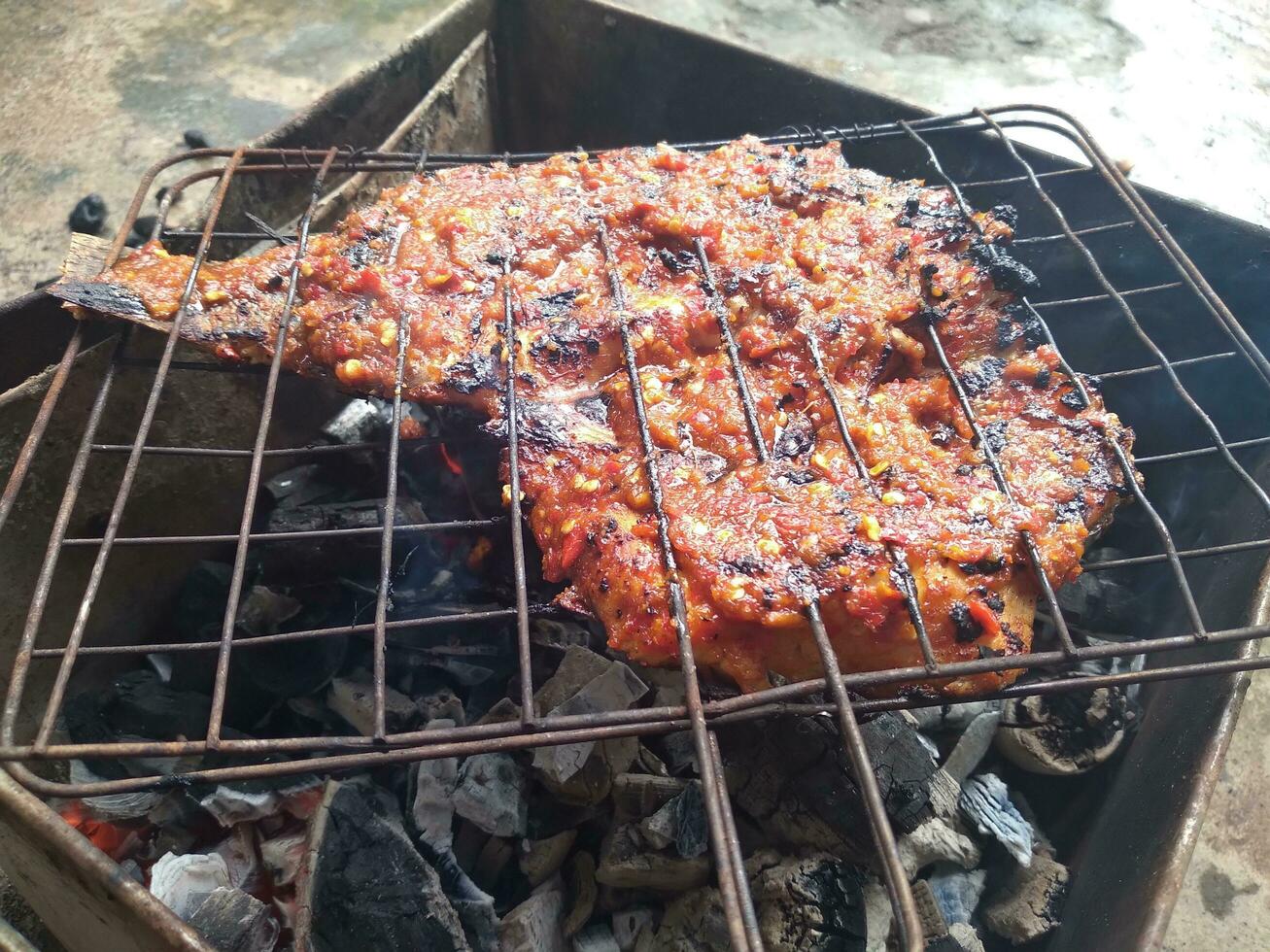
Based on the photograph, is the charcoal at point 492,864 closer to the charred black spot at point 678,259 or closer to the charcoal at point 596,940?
the charcoal at point 596,940

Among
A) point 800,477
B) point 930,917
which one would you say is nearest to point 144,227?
point 800,477

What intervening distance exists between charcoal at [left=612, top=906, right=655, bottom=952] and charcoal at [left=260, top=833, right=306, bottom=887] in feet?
3.57

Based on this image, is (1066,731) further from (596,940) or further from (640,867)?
(596,940)

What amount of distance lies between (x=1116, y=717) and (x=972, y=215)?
1994mm

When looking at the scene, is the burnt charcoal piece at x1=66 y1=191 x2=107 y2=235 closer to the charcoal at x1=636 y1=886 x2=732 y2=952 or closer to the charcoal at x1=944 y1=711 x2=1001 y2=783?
the charcoal at x1=636 y1=886 x2=732 y2=952

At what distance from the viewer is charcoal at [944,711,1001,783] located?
9.61ft

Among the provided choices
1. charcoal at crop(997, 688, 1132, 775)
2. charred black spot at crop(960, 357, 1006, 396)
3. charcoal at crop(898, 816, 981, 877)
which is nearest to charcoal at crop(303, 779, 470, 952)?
charcoal at crop(898, 816, 981, 877)

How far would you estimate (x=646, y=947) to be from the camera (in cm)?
257

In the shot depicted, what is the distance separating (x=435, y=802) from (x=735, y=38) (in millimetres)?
5507

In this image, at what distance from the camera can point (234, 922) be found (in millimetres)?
2393

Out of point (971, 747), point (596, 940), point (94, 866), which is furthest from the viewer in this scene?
point (971, 747)

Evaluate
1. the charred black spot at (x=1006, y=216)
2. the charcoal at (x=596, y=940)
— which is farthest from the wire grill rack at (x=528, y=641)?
the charcoal at (x=596, y=940)

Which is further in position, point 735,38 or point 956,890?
point 735,38

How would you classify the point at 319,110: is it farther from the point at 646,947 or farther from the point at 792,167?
the point at 646,947
